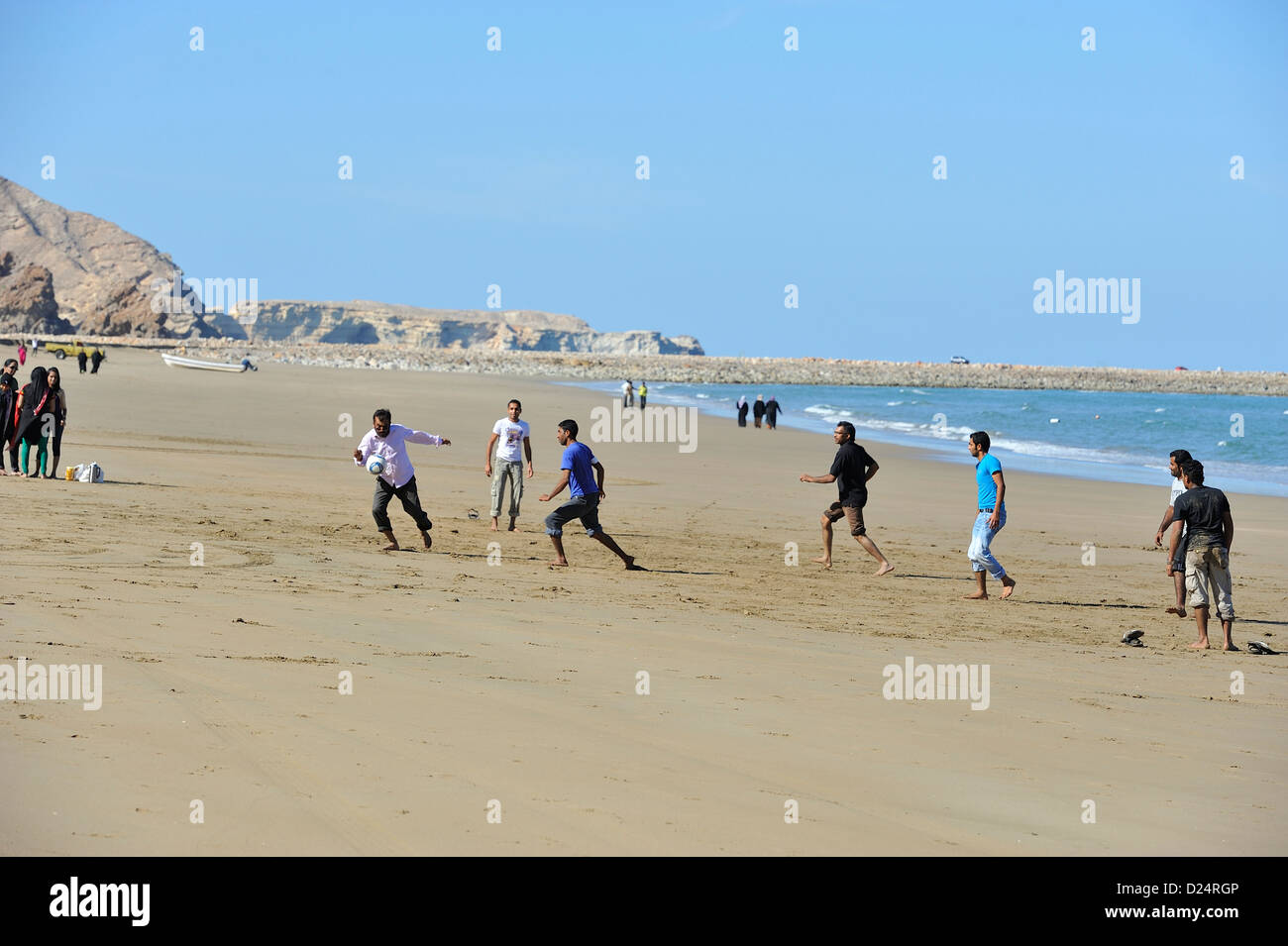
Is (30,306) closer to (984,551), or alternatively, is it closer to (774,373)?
(774,373)

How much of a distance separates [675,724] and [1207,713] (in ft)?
11.6

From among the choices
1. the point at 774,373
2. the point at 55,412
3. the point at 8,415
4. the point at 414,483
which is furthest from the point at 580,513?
the point at 774,373

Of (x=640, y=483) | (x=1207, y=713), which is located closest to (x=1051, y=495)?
(x=640, y=483)

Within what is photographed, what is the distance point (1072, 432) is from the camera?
160 feet

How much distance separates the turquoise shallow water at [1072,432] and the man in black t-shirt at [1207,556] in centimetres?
1754

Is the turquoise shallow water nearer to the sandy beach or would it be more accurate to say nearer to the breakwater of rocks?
the sandy beach

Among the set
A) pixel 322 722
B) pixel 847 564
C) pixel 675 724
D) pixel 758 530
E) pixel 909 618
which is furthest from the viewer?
pixel 758 530

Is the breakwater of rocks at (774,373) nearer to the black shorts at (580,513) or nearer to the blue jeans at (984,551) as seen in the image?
the black shorts at (580,513)

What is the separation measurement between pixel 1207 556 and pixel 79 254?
7981 inches

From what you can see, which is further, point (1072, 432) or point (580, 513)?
point (1072, 432)

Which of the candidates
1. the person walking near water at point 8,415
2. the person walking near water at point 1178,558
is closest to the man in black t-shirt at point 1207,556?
the person walking near water at point 1178,558

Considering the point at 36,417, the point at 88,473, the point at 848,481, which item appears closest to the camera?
the point at 848,481

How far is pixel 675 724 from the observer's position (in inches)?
253
